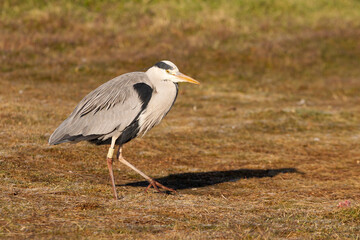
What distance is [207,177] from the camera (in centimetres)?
1081

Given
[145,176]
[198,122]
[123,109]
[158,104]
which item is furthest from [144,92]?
→ [198,122]

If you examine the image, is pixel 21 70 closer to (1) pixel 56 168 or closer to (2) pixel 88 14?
(2) pixel 88 14

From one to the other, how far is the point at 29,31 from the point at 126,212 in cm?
Result: 1821

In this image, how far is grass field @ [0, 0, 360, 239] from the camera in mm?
7039

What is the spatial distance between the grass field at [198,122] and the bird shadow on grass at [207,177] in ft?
0.13

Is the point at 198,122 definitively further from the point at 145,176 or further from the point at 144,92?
the point at 144,92

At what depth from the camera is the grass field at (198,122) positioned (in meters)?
7.04

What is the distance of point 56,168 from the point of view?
10008 millimetres

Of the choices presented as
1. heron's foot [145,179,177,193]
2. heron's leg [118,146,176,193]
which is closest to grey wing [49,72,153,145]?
heron's leg [118,146,176,193]

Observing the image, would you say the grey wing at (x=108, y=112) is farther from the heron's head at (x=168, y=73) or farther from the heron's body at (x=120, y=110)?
the heron's head at (x=168, y=73)

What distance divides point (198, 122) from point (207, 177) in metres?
4.27

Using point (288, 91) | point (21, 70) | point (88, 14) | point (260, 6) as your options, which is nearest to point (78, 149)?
point (21, 70)

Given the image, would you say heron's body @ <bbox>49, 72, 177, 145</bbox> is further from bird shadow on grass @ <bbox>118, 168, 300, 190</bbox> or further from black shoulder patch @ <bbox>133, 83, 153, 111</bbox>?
bird shadow on grass @ <bbox>118, 168, 300, 190</bbox>

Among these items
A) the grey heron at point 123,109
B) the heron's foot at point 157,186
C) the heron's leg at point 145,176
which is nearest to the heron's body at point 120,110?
the grey heron at point 123,109
